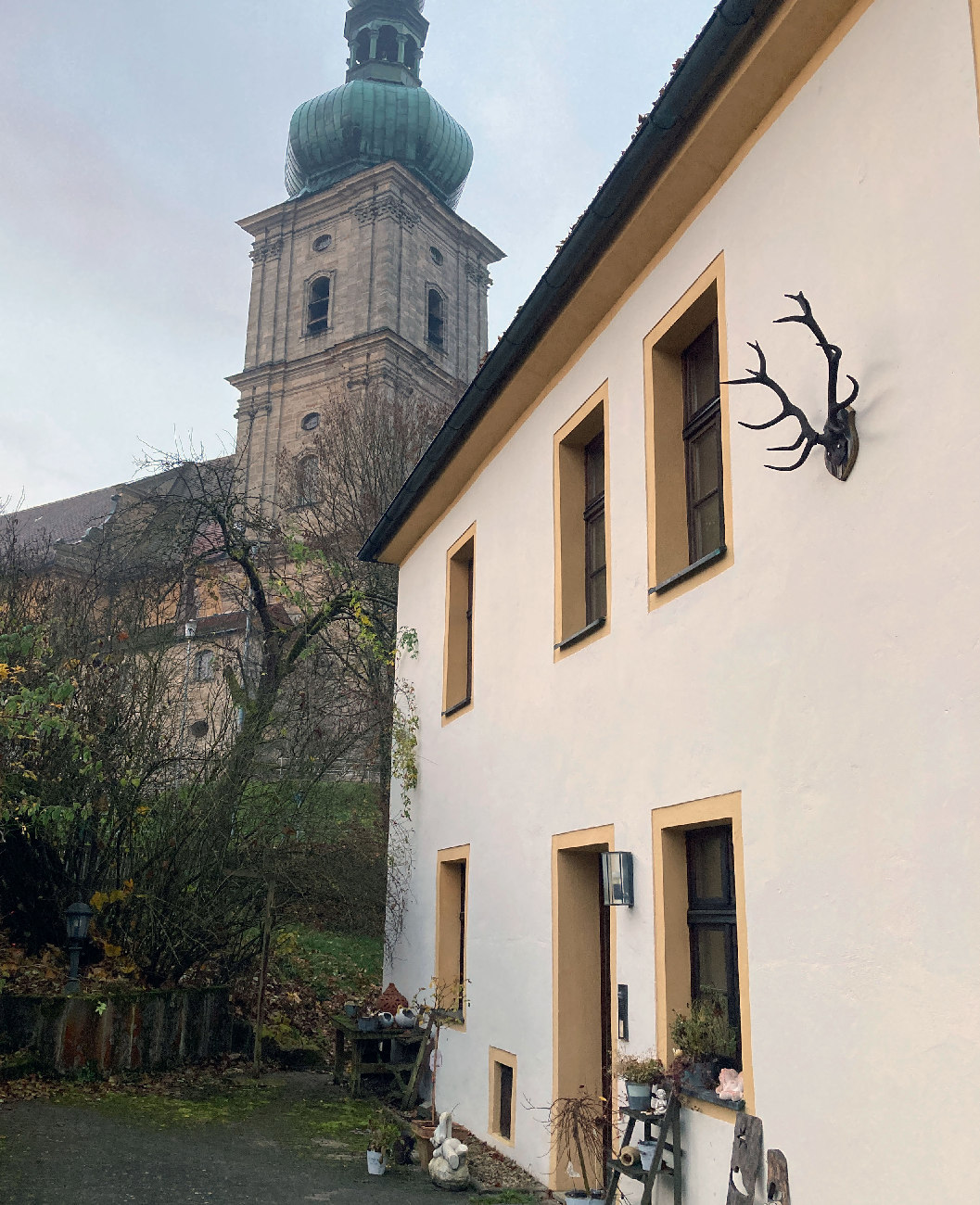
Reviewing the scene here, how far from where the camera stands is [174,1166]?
786 cm

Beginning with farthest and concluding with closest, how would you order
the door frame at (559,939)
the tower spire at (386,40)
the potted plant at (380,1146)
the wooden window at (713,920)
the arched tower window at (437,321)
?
the tower spire at (386,40) → the arched tower window at (437,321) → the potted plant at (380,1146) → the door frame at (559,939) → the wooden window at (713,920)

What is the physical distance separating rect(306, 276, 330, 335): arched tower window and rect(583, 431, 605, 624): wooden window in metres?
40.6

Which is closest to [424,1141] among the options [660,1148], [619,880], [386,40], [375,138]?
[619,880]

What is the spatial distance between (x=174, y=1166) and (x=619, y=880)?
3837 millimetres

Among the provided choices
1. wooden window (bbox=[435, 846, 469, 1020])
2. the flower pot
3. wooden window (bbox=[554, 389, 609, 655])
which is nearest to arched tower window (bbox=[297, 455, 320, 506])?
wooden window (bbox=[435, 846, 469, 1020])

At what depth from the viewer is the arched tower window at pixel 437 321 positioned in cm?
4872

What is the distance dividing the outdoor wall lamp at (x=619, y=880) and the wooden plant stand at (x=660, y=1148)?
3.78 feet

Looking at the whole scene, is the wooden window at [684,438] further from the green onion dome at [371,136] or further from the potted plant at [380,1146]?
the green onion dome at [371,136]

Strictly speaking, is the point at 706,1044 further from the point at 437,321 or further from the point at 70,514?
the point at 70,514

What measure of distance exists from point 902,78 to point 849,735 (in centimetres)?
272

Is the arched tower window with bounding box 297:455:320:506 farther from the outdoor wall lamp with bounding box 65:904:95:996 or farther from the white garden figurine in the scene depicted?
the white garden figurine

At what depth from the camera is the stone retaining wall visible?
1094cm

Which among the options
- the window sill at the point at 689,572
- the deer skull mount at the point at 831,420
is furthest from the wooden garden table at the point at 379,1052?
the deer skull mount at the point at 831,420

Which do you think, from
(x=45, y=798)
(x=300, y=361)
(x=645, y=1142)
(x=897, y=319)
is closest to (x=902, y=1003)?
(x=645, y=1142)
